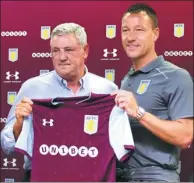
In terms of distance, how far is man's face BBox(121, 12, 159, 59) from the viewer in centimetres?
165

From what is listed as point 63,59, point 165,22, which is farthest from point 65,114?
point 165,22

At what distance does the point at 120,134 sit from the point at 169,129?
17cm

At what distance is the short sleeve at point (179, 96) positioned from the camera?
1.53 metres

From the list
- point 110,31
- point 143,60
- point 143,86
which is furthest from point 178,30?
point 143,86

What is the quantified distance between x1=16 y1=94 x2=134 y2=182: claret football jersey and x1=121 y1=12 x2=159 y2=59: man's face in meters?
0.23

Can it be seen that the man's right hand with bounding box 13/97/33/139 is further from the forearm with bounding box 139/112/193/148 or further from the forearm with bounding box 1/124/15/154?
the forearm with bounding box 139/112/193/148

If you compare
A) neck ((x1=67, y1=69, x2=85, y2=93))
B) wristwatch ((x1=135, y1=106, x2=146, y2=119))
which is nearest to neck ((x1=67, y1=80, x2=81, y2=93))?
neck ((x1=67, y1=69, x2=85, y2=93))

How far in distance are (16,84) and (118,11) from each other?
665mm

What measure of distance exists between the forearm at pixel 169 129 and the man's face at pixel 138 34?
295mm

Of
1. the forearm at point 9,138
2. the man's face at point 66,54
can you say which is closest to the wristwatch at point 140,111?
the man's face at point 66,54

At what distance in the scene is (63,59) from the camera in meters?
1.69

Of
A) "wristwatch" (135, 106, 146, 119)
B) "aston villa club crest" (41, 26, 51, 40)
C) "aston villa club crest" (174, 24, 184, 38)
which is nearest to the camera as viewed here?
"wristwatch" (135, 106, 146, 119)

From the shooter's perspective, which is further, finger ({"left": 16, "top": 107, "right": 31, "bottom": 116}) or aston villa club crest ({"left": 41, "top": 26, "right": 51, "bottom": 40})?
aston villa club crest ({"left": 41, "top": 26, "right": 51, "bottom": 40})

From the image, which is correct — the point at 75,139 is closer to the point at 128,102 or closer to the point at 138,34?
the point at 128,102
